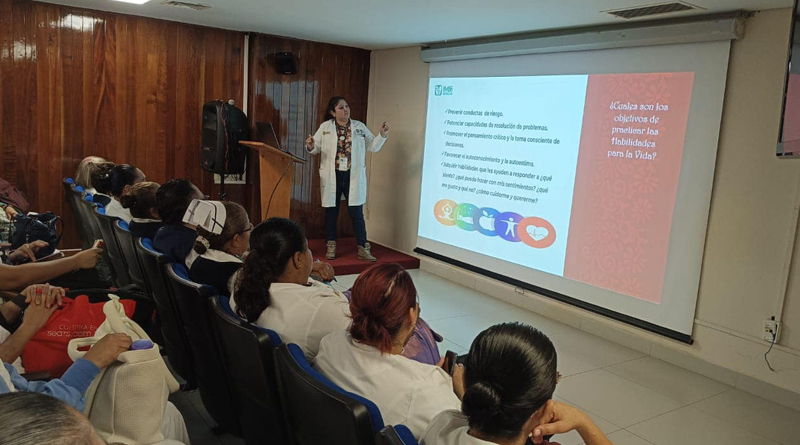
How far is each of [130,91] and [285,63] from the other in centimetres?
166

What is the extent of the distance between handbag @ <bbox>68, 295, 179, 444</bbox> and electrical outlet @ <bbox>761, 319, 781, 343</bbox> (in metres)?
3.61

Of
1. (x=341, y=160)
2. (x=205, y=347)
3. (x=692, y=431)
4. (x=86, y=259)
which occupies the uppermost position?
(x=341, y=160)

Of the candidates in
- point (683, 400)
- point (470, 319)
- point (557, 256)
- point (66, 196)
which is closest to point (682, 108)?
point (557, 256)

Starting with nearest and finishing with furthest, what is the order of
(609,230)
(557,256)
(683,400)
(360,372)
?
(360,372)
(683,400)
(609,230)
(557,256)

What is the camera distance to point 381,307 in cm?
165

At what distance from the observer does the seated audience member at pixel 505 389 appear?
1.24 meters

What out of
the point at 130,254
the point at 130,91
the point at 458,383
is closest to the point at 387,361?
the point at 458,383

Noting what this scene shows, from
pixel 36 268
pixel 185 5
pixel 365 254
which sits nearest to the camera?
pixel 36 268

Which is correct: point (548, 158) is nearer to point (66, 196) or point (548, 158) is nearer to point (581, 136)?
point (581, 136)

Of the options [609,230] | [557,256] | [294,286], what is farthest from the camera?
[557,256]

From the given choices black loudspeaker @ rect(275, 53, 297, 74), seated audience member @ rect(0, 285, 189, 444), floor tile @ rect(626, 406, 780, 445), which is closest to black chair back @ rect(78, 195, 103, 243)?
seated audience member @ rect(0, 285, 189, 444)

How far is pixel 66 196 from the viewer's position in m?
5.86

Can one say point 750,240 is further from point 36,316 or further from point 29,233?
point 29,233

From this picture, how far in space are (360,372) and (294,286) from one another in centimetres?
60
